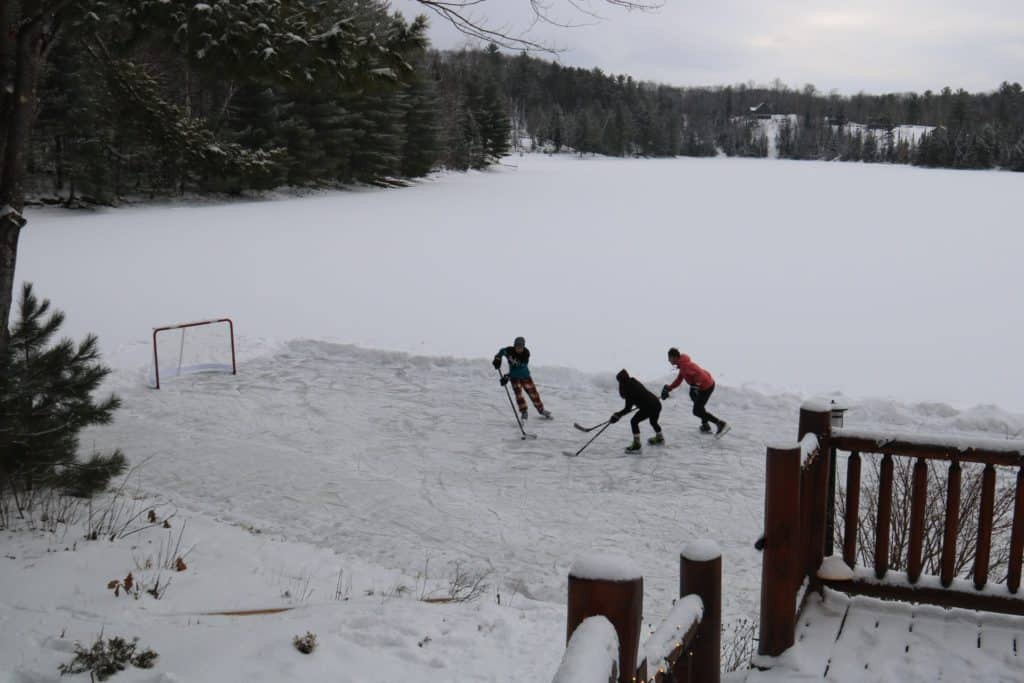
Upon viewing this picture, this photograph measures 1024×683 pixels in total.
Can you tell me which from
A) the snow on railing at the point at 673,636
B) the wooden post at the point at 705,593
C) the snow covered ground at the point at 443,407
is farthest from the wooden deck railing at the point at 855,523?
the snow covered ground at the point at 443,407

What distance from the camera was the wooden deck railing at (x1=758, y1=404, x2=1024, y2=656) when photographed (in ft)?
14.4

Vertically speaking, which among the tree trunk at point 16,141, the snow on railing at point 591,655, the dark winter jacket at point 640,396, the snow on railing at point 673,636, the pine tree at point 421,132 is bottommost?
the dark winter jacket at point 640,396

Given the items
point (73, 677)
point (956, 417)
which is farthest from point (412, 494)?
point (956, 417)

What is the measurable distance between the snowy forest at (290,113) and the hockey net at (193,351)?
3.13 meters

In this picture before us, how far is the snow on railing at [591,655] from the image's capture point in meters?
1.93

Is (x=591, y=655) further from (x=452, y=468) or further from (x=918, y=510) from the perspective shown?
(x=452, y=468)

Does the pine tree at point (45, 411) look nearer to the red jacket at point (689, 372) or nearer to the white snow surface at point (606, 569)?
the white snow surface at point (606, 569)

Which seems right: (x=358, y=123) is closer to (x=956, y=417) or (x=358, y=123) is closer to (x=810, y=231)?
(x=810, y=231)

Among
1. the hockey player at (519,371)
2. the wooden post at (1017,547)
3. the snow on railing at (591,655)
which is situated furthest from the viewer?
the hockey player at (519,371)

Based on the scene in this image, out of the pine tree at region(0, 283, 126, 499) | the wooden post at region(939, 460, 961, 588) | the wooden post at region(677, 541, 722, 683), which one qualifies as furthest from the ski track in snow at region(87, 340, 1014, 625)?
the wooden post at region(677, 541, 722, 683)

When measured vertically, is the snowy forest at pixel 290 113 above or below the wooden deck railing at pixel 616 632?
above

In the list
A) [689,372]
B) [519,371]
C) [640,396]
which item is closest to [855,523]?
[640,396]

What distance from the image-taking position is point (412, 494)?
9992 mm

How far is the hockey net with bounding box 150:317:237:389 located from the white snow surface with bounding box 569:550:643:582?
1340 centimetres
